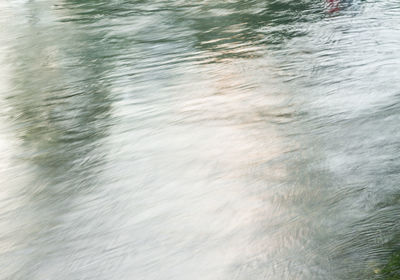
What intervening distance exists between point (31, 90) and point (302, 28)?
10.7ft

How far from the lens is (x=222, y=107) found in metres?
4.99

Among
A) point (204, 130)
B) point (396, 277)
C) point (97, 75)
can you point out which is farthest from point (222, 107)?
point (396, 277)

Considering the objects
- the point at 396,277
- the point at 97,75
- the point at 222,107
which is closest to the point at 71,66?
the point at 97,75

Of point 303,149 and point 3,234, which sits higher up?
point 3,234

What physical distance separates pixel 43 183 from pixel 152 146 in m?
0.84

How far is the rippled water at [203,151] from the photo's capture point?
306 cm

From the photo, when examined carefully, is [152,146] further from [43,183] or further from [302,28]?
[302,28]

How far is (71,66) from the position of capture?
6.31 m

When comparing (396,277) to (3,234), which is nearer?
(396,277)

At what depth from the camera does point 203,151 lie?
424 cm

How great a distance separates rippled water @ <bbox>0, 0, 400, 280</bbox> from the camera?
3.06 m

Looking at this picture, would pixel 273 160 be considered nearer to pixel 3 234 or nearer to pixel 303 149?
pixel 303 149

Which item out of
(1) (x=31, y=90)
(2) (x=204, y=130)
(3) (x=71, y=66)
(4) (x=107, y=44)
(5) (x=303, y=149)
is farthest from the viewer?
(4) (x=107, y=44)

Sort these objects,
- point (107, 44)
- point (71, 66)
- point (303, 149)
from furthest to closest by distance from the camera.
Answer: point (107, 44)
point (71, 66)
point (303, 149)
